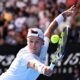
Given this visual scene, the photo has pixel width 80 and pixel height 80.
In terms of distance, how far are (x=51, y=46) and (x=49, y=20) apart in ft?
9.48

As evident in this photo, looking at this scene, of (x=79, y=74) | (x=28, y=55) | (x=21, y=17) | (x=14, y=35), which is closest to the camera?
(x=28, y=55)

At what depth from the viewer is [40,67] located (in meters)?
5.68

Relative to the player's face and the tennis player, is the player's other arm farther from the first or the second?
the player's face

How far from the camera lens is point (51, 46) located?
10.2m

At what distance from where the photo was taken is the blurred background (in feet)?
33.9

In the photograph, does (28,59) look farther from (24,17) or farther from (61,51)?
(24,17)

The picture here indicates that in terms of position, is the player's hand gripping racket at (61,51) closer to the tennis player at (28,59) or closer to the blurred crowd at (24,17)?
the tennis player at (28,59)

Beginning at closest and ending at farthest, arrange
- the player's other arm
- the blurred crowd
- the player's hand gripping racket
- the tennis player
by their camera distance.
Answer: the player's other arm < the player's hand gripping racket < the tennis player < the blurred crowd

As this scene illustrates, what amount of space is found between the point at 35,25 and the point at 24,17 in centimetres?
51

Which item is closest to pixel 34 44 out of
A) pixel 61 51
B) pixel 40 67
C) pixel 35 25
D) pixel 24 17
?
pixel 61 51

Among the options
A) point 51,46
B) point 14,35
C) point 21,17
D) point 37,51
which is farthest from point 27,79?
point 21,17

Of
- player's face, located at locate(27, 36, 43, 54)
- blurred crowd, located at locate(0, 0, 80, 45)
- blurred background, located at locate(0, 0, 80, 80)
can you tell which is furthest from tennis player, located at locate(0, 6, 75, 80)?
blurred crowd, located at locate(0, 0, 80, 45)

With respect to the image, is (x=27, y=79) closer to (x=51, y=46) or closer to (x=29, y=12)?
(x=51, y=46)

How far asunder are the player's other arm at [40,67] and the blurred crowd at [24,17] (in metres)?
6.32
